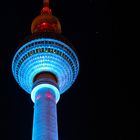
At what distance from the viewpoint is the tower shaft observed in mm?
25641

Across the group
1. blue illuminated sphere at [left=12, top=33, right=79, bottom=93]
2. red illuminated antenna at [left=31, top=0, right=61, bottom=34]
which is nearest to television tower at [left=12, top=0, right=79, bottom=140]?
blue illuminated sphere at [left=12, top=33, right=79, bottom=93]

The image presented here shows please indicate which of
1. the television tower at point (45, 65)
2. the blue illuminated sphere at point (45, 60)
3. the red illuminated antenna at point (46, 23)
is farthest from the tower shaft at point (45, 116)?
the red illuminated antenna at point (46, 23)

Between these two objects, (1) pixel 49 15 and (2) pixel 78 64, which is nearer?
(2) pixel 78 64

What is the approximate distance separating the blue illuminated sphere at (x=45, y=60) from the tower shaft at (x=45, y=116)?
130 inches

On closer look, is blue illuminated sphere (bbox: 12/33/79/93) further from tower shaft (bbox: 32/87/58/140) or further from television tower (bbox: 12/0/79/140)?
tower shaft (bbox: 32/87/58/140)

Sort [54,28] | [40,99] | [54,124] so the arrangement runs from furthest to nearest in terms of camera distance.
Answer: [54,28] → [40,99] → [54,124]

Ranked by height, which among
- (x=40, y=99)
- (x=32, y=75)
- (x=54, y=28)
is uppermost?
(x=54, y=28)

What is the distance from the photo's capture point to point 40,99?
28734 mm

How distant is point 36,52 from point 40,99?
5.37 meters

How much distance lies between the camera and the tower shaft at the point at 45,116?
25.6 metres

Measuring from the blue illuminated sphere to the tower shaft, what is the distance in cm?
330

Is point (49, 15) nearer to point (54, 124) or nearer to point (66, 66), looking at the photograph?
point (66, 66)

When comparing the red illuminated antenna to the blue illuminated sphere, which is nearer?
the blue illuminated sphere

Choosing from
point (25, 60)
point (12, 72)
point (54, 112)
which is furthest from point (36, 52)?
point (54, 112)
